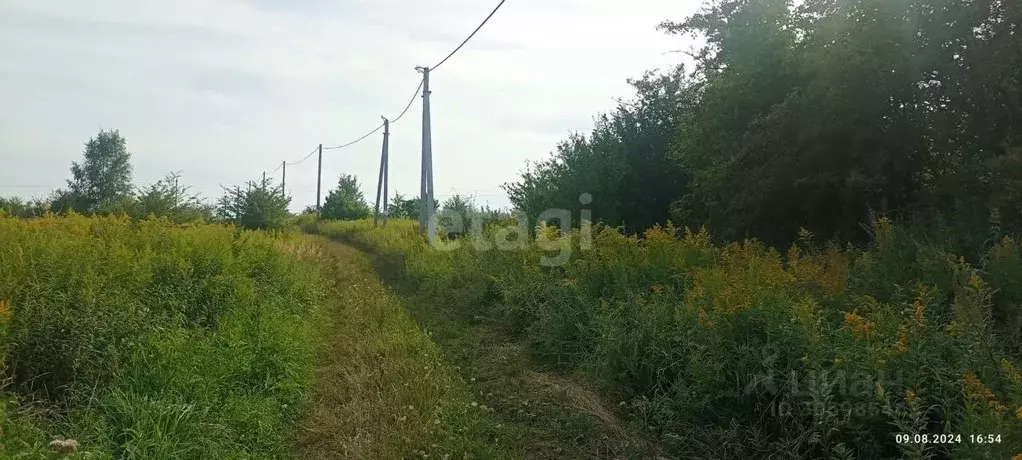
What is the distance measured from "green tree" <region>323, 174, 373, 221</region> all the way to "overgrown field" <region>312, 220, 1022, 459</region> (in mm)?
33760

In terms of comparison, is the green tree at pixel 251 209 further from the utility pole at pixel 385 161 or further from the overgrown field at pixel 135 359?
the overgrown field at pixel 135 359

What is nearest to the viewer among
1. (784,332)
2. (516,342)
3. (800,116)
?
(784,332)

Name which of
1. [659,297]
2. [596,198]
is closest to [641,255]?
[659,297]

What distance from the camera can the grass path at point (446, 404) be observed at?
158 inches

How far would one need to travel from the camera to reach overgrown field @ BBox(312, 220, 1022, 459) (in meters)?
3.15

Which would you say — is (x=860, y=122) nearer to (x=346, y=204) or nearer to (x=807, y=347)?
(x=807, y=347)

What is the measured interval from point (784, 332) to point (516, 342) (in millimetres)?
3494

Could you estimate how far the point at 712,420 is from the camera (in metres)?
4.06

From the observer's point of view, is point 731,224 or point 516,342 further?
point 731,224

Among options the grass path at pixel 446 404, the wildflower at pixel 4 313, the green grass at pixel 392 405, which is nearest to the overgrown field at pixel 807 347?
the grass path at pixel 446 404

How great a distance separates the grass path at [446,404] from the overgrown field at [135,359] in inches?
13.1

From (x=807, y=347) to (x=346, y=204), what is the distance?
38.3 m

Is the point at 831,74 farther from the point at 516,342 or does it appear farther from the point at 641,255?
the point at 516,342
